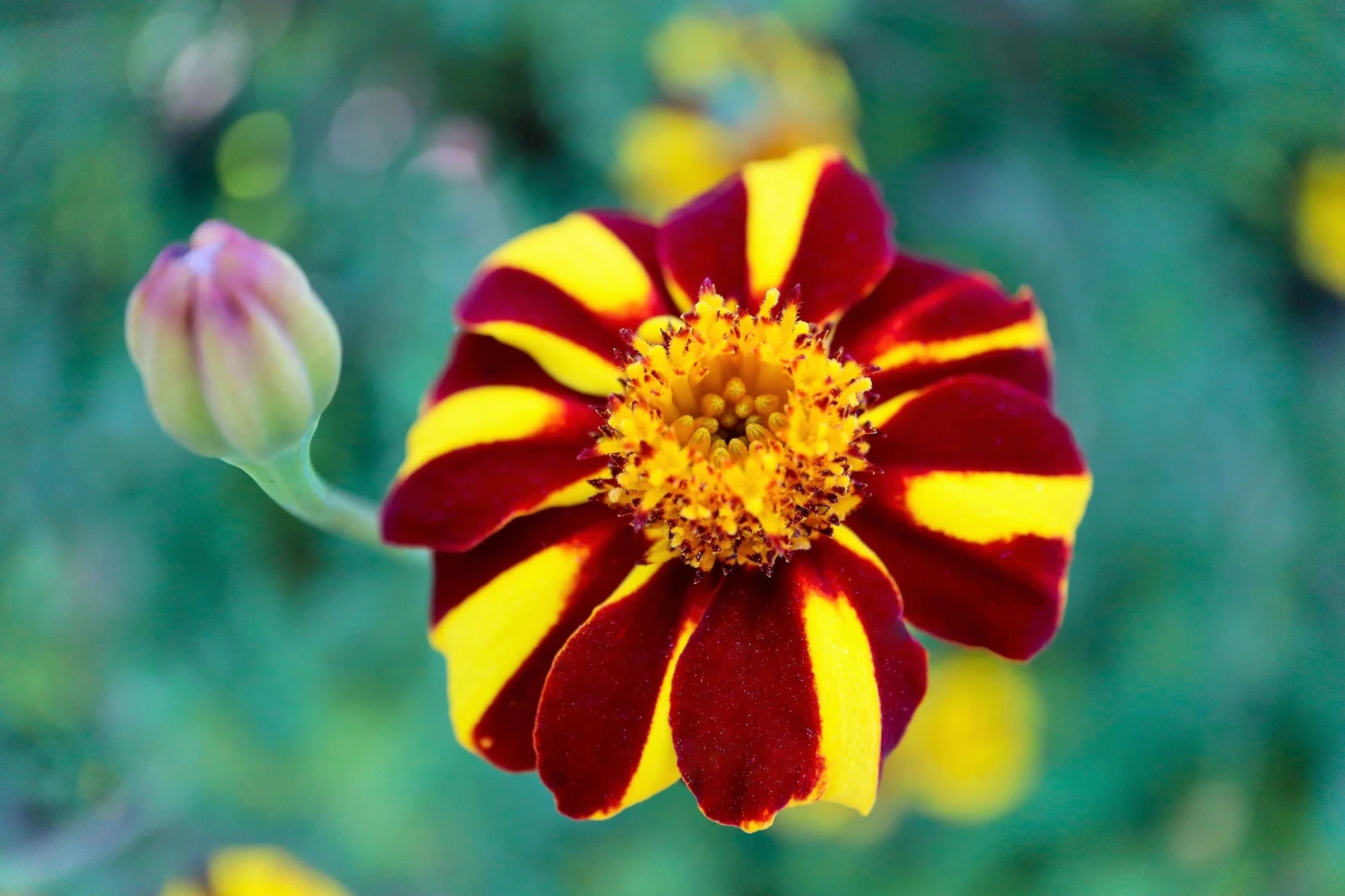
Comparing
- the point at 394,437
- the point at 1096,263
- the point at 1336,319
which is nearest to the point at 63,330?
the point at 394,437

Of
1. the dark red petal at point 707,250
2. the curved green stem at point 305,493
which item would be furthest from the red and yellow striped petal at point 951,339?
the curved green stem at point 305,493

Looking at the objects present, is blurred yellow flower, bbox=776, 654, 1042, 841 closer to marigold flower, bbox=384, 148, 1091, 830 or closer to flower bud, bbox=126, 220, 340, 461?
marigold flower, bbox=384, 148, 1091, 830

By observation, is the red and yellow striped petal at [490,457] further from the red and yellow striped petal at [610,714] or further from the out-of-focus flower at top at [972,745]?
the out-of-focus flower at top at [972,745]

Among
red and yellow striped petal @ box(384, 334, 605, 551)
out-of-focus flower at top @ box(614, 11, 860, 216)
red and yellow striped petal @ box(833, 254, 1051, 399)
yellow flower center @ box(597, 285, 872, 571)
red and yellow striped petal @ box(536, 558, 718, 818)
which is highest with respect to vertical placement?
out-of-focus flower at top @ box(614, 11, 860, 216)

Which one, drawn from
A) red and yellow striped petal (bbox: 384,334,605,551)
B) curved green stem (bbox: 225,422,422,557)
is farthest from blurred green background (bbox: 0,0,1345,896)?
red and yellow striped petal (bbox: 384,334,605,551)

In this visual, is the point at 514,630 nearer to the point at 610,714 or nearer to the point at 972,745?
the point at 610,714

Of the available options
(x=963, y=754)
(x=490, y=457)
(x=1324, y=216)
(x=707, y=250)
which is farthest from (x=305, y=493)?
(x=1324, y=216)

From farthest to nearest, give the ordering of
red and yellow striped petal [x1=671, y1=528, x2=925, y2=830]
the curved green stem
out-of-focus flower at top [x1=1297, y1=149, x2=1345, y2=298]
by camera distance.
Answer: out-of-focus flower at top [x1=1297, y1=149, x2=1345, y2=298], the curved green stem, red and yellow striped petal [x1=671, y1=528, x2=925, y2=830]

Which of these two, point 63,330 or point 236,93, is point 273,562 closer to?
point 63,330
